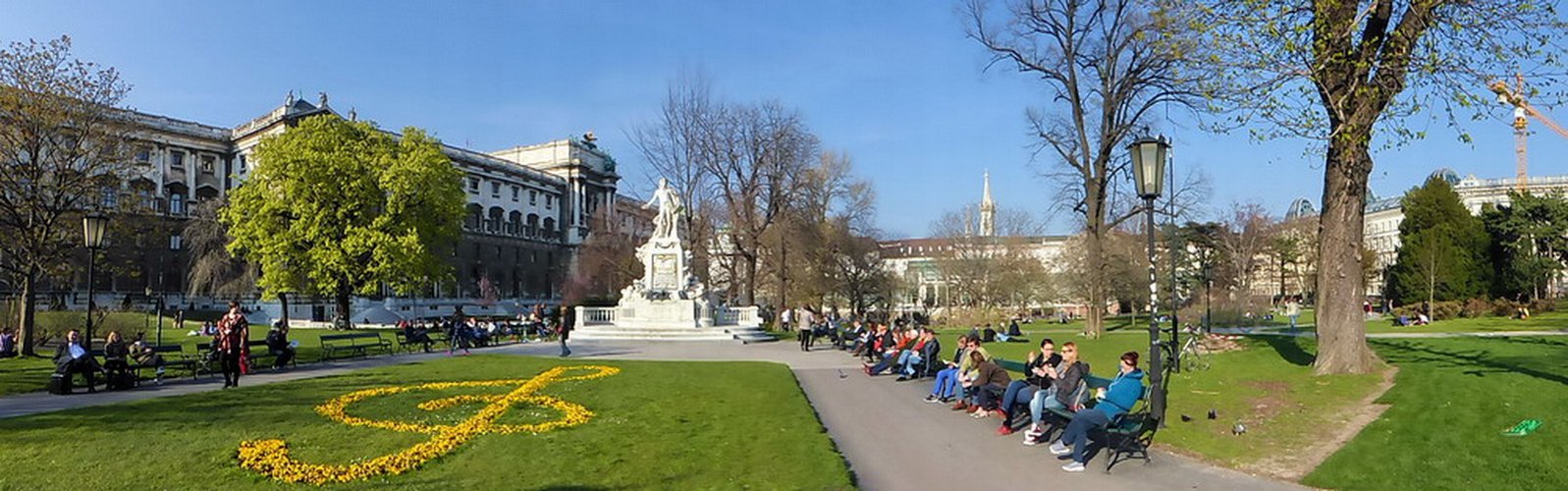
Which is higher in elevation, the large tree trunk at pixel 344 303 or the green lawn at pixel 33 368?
the large tree trunk at pixel 344 303

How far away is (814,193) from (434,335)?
21734mm

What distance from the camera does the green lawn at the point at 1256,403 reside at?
377 inches

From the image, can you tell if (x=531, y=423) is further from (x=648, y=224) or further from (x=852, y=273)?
(x=648, y=224)

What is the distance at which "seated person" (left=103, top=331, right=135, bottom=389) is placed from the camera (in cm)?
1535

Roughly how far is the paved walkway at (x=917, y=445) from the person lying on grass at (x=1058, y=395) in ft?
0.83

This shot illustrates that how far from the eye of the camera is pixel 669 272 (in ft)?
119

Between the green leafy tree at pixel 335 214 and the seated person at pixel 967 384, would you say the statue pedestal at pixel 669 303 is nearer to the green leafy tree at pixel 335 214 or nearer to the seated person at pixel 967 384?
Answer: the green leafy tree at pixel 335 214

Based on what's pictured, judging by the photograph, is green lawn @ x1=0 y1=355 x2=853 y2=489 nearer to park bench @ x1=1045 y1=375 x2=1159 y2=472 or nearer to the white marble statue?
park bench @ x1=1045 y1=375 x2=1159 y2=472

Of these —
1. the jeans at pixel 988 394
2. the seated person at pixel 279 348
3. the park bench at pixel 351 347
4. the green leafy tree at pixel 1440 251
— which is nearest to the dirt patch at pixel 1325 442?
the jeans at pixel 988 394

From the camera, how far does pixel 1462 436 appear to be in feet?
28.5

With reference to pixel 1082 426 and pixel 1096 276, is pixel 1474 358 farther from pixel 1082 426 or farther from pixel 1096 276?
pixel 1096 276

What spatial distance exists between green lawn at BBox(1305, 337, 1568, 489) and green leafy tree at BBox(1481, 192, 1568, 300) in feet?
127

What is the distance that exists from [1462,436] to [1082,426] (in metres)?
3.45

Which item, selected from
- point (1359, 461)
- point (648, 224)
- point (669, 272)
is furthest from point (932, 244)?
point (1359, 461)
